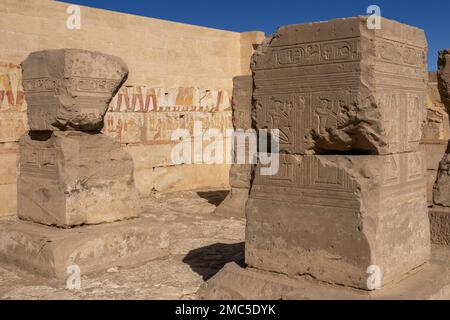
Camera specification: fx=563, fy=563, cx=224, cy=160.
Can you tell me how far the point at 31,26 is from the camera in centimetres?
809

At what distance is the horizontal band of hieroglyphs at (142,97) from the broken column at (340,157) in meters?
2.34

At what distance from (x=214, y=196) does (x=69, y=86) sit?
5.38 metres

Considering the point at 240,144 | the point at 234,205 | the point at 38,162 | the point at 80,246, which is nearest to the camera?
the point at 80,246

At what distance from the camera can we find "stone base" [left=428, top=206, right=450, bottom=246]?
5.28m

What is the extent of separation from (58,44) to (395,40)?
6.11m

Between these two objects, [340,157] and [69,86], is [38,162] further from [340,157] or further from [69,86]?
[340,157]

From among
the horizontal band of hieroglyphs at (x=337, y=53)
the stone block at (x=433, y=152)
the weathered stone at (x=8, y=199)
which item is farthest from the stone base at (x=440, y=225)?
the weathered stone at (x=8, y=199)

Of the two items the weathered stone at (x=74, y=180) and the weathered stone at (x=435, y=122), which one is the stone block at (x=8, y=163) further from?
the weathered stone at (x=435, y=122)

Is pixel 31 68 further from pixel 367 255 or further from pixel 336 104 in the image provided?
pixel 367 255

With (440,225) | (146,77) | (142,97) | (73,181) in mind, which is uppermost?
(146,77)

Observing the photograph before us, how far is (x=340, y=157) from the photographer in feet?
12.2

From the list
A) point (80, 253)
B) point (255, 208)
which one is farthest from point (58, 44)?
point (255, 208)

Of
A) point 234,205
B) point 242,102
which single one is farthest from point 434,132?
point 234,205

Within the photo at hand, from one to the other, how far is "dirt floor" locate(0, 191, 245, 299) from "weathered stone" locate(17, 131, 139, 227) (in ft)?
1.94
